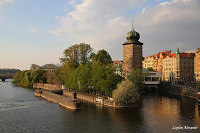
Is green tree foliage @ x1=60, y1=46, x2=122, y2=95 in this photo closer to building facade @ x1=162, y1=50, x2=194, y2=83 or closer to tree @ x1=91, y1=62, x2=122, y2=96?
tree @ x1=91, y1=62, x2=122, y2=96

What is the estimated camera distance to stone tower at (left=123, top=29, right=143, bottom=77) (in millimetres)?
94125

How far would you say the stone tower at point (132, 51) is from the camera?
94125mm

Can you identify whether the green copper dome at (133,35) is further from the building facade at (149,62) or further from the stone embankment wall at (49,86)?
the building facade at (149,62)

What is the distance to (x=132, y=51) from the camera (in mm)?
94125

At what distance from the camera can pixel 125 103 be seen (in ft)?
178

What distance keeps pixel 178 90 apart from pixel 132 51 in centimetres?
2405

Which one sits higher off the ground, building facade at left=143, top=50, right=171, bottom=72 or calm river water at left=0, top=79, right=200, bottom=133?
building facade at left=143, top=50, right=171, bottom=72

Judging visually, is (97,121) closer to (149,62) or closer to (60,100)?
(60,100)

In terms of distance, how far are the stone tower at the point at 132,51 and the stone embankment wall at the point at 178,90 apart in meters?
14.8

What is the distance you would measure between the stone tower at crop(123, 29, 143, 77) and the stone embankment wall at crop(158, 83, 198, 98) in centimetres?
1480

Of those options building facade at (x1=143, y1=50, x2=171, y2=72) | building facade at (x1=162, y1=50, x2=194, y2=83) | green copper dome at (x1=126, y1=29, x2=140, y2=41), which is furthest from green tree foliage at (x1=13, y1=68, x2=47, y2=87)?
building facade at (x1=162, y1=50, x2=194, y2=83)

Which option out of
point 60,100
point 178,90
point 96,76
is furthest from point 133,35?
point 60,100

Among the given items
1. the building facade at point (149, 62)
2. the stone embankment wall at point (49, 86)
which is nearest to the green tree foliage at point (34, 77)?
the stone embankment wall at point (49, 86)

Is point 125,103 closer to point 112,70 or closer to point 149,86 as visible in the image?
point 112,70
